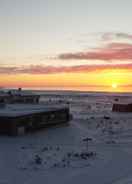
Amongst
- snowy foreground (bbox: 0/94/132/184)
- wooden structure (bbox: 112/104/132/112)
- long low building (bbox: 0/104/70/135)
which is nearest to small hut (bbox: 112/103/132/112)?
wooden structure (bbox: 112/104/132/112)

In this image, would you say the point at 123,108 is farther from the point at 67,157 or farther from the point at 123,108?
the point at 67,157

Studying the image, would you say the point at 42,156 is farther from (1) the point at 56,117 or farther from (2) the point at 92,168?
(1) the point at 56,117

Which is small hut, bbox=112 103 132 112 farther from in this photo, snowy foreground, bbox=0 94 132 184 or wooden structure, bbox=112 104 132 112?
snowy foreground, bbox=0 94 132 184

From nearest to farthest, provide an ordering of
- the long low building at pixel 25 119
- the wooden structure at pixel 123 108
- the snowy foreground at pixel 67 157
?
the snowy foreground at pixel 67 157, the long low building at pixel 25 119, the wooden structure at pixel 123 108

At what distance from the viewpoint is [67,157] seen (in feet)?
47.8

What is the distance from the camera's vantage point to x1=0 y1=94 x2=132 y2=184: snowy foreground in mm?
11914

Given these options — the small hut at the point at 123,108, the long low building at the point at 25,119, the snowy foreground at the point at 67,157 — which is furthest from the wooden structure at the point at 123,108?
the long low building at the point at 25,119

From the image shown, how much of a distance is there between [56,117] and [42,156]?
8.80 m

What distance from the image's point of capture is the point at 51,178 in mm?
11852

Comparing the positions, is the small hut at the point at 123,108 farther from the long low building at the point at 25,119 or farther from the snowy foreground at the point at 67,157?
A: the long low building at the point at 25,119

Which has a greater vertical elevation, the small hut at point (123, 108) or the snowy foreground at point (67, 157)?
the small hut at point (123, 108)

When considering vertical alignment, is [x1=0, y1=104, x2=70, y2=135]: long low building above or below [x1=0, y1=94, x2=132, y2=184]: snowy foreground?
above

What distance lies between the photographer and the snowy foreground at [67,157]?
11914mm

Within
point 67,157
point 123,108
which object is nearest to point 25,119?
point 67,157
